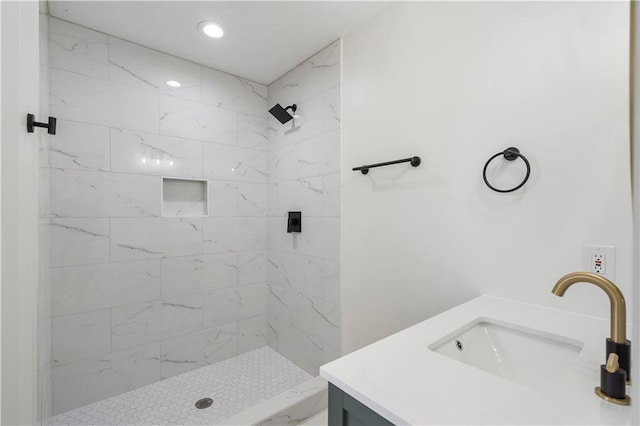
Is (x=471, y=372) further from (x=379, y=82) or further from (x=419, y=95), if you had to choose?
(x=379, y=82)

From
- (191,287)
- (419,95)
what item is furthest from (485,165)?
(191,287)

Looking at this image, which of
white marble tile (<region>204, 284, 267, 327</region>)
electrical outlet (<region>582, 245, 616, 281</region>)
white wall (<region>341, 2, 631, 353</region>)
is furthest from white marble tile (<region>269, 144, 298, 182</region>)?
electrical outlet (<region>582, 245, 616, 281</region>)

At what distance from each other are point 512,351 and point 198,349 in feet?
6.89

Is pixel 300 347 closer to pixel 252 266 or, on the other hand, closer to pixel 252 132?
pixel 252 266

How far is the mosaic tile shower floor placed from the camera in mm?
1730

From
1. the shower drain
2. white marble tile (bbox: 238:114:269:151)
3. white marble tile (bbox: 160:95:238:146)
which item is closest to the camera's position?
the shower drain

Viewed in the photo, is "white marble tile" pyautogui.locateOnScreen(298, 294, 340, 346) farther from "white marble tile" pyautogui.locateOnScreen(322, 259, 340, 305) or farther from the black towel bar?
the black towel bar

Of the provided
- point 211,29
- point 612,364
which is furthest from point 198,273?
point 612,364

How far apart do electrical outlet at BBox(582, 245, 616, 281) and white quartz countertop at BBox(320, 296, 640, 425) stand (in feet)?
0.57

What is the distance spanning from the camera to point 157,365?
6.70ft

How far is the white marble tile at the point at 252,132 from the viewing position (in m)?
2.44

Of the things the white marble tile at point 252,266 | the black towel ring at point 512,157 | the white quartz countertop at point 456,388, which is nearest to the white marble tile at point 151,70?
the white marble tile at point 252,266

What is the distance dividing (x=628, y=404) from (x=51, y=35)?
2.82 meters

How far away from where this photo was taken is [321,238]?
6.75ft
